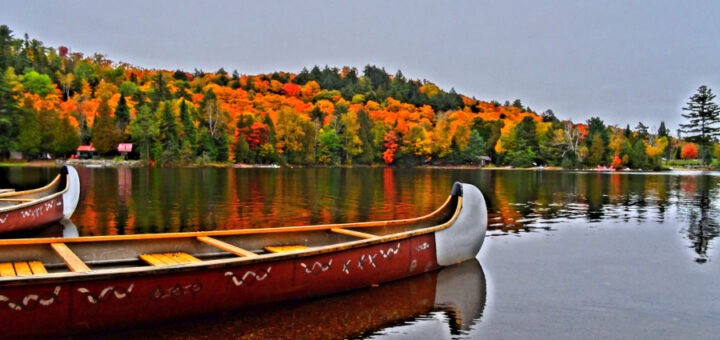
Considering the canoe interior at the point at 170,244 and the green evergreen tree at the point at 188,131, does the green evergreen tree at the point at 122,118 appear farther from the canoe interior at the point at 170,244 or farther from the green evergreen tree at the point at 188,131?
the canoe interior at the point at 170,244

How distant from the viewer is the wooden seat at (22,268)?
8.47 meters

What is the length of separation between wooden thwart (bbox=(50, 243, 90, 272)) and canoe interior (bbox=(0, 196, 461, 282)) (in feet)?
0.79

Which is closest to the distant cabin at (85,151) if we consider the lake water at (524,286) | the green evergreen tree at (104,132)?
the green evergreen tree at (104,132)

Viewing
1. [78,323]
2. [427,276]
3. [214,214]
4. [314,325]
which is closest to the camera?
[78,323]

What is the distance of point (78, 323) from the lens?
7.37 metres

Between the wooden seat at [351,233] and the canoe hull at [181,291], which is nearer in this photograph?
the canoe hull at [181,291]

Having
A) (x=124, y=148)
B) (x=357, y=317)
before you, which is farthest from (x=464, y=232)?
(x=124, y=148)

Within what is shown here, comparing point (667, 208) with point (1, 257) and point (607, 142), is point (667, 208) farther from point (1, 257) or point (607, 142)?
point (607, 142)

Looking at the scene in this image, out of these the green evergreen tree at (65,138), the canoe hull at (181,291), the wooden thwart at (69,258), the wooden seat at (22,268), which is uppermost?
the green evergreen tree at (65,138)

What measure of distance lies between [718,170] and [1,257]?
13659cm

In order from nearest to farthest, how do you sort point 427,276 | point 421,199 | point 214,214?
point 427,276 → point 214,214 → point 421,199

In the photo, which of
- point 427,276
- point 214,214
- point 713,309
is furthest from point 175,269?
point 214,214

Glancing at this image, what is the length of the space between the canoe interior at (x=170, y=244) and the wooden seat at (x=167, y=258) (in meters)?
0.16

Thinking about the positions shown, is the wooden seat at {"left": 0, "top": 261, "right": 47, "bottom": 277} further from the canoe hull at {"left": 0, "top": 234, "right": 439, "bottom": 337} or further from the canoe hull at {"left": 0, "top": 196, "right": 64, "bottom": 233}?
A: the canoe hull at {"left": 0, "top": 196, "right": 64, "bottom": 233}
